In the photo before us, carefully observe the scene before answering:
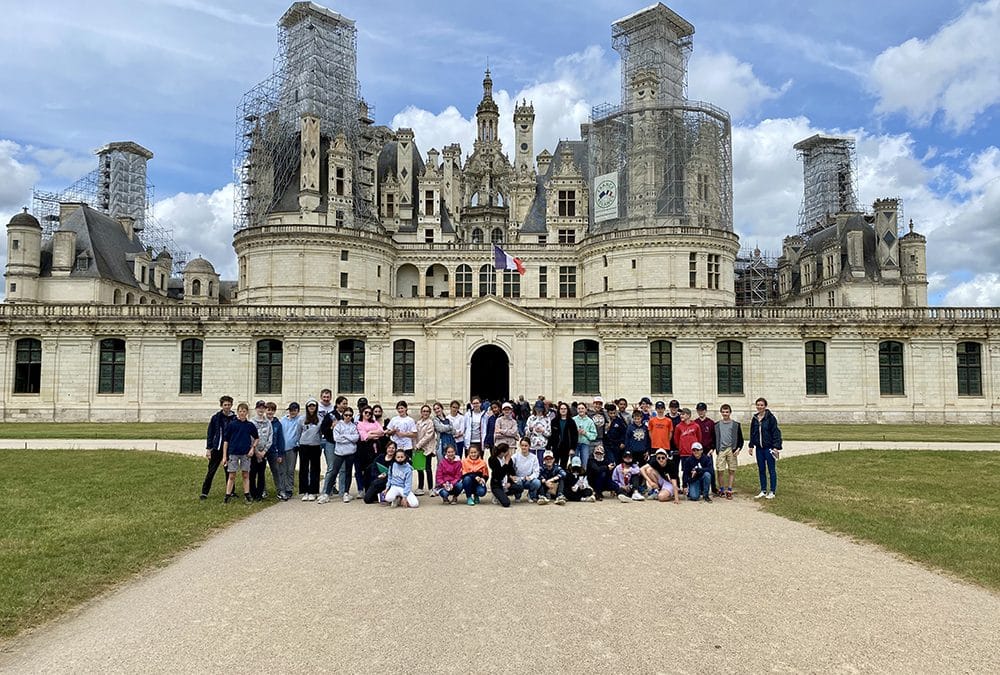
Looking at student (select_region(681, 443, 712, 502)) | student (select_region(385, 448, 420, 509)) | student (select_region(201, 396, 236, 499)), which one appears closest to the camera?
student (select_region(385, 448, 420, 509))

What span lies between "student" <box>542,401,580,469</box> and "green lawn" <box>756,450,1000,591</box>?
4.38 m

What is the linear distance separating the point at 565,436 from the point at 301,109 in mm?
54059

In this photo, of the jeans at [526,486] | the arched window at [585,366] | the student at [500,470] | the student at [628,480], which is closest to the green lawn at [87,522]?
the student at [500,470]

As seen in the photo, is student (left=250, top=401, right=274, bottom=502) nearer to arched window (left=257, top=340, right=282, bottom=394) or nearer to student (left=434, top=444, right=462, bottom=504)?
student (left=434, top=444, right=462, bottom=504)

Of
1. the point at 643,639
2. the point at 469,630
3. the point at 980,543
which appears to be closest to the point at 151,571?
the point at 469,630

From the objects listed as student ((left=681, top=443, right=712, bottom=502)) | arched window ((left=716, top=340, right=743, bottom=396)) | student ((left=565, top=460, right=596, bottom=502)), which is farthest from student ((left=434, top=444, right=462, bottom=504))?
arched window ((left=716, top=340, right=743, bottom=396))

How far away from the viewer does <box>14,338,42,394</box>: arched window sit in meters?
42.8

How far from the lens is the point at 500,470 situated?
15.4 meters

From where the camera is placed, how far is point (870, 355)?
4347cm

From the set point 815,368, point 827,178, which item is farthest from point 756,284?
point 815,368

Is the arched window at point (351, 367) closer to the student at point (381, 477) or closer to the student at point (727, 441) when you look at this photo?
the student at point (381, 477)

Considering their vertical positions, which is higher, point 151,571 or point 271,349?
point 271,349

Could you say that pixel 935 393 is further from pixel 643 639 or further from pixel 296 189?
pixel 296 189

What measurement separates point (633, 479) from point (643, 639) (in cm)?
920
